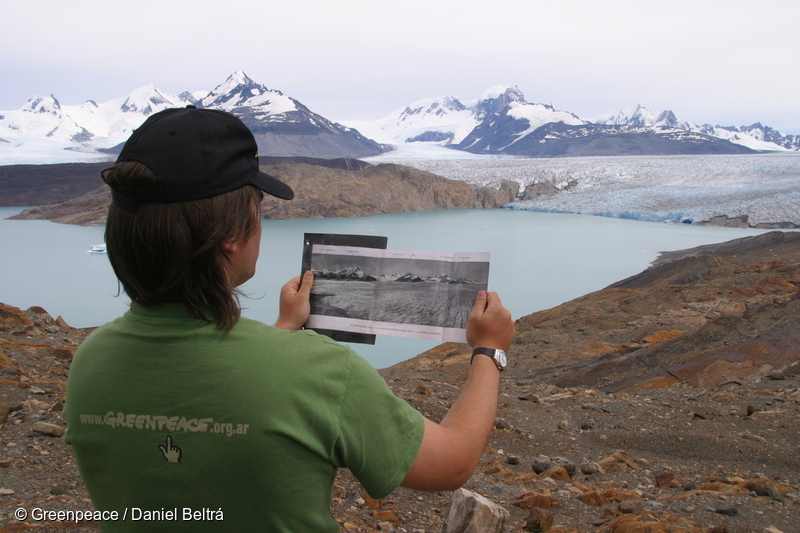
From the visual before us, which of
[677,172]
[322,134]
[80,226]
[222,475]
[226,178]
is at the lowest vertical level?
[80,226]

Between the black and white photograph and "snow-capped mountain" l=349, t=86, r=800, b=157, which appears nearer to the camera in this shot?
the black and white photograph

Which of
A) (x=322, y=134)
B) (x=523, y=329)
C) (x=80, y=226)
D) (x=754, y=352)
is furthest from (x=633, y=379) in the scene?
(x=322, y=134)

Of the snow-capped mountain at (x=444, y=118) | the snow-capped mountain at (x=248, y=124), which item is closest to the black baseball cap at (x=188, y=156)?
the snow-capped mountain at (x=248, y=124)

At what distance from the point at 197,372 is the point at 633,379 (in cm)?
421

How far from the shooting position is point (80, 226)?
60.6 feet

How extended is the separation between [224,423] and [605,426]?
10.0ft

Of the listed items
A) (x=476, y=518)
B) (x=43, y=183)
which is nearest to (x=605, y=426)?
(x=476, y=518)

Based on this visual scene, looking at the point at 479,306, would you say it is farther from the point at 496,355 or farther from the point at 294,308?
the point at 294,308

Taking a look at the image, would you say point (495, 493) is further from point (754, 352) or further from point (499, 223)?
point (499, 223)

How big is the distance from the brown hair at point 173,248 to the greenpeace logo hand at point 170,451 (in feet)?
0.50

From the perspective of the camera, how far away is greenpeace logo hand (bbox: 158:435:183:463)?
0.72m

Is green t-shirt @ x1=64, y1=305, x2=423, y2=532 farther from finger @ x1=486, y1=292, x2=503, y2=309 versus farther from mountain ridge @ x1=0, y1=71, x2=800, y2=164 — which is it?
mountain ridge @ x1=0, y1=71, x2=800, y2=164

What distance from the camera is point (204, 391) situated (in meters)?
0.70

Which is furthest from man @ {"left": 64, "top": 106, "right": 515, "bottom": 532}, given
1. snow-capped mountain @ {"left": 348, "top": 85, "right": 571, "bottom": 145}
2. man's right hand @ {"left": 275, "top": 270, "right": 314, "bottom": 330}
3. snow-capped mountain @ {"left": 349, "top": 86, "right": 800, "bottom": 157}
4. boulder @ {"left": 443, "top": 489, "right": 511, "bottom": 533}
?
snow-capped mountain @ {"left": 348, "top": 85, "right": 571, "bottom": 145}
